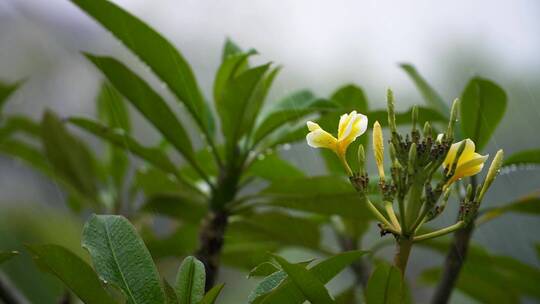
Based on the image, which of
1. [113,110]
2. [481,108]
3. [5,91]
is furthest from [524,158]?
[5,91]

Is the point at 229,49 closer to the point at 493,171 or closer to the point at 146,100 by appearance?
the point at 146,100

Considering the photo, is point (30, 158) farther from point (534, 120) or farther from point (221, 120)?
point (534, 120)

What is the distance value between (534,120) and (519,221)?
66 cm

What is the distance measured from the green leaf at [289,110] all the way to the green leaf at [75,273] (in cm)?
36

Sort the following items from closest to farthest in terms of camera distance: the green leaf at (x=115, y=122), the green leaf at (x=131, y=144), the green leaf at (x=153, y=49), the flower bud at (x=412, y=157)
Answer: the flower bud at (x=412, y=157)
the green leaf at (x=153, y=49)
the green leaf at (x=131, y=144)
the green leaf at (x=115, y=122)

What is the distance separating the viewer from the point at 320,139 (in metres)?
0.61

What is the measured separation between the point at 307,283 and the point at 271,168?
0.46 metres

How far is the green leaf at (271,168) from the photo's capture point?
1030mm

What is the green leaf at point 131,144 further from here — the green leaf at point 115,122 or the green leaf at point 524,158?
the green leaf at point 524,158

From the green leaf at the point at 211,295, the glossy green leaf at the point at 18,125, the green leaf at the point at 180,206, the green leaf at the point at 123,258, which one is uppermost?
the glossy green leaf at the point at 18,125

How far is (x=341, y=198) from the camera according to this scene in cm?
90

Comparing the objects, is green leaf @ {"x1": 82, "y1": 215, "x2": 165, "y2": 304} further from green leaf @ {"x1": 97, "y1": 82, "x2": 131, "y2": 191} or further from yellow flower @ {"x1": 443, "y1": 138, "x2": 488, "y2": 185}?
green leaf @ {"x1": 97, "y1": 82, "x2": 131, "y2": 191}

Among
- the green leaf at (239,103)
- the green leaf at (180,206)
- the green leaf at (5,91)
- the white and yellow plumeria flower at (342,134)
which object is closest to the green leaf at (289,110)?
the green leaf at (239,103)

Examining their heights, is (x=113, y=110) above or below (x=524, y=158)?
above
